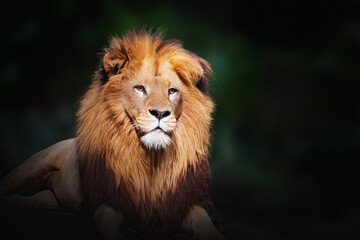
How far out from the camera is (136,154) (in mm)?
2422

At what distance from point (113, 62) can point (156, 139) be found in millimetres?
375

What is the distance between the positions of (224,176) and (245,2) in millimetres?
969

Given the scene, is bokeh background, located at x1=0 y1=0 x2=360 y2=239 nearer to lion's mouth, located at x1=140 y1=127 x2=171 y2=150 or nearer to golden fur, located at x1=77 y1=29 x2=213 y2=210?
golden fur, located at x1=77 y1=29 x2=213 y2=210

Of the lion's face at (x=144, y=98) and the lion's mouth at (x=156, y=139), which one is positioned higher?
the lion's face at (x=144, y=98)

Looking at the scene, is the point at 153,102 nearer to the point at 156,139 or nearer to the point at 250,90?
the point at 156,139

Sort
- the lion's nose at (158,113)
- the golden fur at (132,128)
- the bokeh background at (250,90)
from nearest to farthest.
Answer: the lion's nose at (158,113), the golden fur at (132,128), the bokeh background at (250,90)

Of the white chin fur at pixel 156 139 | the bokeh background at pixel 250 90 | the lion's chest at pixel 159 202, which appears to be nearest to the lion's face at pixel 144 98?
the white chin fur at pixel 156 139

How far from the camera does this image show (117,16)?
296 centimetres

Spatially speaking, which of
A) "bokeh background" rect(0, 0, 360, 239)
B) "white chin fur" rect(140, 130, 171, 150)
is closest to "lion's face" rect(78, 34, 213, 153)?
"white chin fur" rect(140, 130, 171, 150)

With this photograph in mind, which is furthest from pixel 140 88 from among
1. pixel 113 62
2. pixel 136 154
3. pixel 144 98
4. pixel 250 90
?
pixel 250 90

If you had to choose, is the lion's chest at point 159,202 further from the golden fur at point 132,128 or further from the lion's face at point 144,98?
the lion's face at point 144,98

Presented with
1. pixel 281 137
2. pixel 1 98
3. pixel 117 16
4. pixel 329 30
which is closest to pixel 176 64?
pixel 117 16

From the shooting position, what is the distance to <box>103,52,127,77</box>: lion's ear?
2.43m

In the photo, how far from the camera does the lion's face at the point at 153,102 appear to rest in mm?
2320
